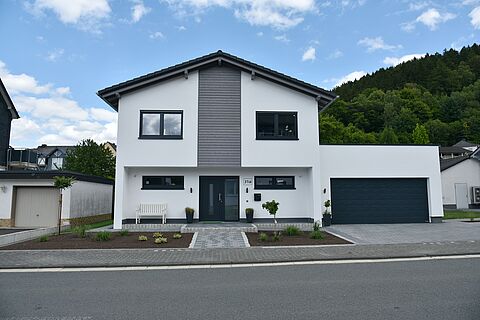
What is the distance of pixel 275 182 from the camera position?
56.0ft

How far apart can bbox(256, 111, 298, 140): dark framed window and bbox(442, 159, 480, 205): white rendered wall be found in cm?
2092

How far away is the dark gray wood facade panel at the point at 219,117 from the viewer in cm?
1584

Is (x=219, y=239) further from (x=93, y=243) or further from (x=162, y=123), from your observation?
(x=162, y=123)

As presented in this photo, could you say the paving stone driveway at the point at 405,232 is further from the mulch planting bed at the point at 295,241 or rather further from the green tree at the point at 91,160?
the green tree at the point at 91,160

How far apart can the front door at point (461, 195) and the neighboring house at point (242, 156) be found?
15798 mm

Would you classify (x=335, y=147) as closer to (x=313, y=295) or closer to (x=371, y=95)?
(x=313, y=295)

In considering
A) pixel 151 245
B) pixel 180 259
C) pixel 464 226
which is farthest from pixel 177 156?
pixel 464 226

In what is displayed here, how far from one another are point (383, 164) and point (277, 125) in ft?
18.5

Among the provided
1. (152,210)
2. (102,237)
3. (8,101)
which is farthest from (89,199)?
(8,101)

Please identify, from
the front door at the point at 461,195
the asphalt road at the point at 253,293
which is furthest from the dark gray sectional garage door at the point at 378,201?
the front door at the point at 461,195

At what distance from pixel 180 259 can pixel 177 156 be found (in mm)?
7156

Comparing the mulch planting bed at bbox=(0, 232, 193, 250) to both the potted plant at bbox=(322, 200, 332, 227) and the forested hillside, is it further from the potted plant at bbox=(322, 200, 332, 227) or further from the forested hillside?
the forested hillside

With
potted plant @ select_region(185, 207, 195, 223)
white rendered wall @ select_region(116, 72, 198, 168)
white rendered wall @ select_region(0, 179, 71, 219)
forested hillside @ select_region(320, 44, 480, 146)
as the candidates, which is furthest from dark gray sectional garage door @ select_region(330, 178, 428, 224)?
forested hillside @ select_region(320, 44, 480, 146)

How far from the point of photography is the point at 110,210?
2341 centimetres
